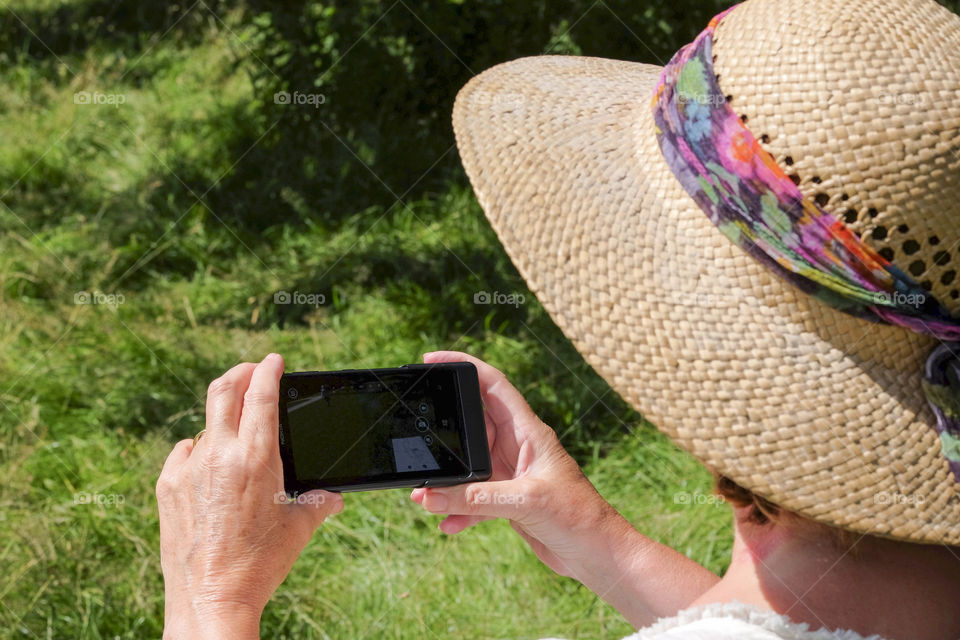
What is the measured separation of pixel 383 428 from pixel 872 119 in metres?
1.12

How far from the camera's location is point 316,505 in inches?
70.6

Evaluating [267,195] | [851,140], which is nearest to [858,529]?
[851,140]

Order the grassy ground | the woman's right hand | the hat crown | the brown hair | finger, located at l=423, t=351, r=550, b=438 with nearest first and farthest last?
the hat crown → the brown hair → the woman's right hand → finger, located at l=423, t=351, r=550, b=438 → the grassy ground

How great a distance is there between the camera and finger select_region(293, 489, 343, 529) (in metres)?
1.77

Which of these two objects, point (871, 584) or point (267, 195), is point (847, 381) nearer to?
point (871, 584)

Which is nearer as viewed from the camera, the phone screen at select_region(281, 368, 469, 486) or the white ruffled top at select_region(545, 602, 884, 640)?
the white ruffled top at select_region(545, 602, 884, 640)

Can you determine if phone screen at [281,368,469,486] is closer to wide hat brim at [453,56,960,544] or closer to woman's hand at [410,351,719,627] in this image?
woman's hand at [410,351,719,627]

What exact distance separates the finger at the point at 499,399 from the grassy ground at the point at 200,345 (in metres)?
1.15

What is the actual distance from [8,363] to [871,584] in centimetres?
343

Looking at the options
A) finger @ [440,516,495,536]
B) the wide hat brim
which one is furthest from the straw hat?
finger @ [440,516,495,536]

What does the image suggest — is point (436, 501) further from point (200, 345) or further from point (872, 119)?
point (200, 345)

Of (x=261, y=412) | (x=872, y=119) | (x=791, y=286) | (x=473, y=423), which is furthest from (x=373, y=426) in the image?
(x=872, y=119)

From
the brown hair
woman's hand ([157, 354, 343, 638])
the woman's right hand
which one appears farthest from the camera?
the woman's right hand

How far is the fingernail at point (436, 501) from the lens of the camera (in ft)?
6.09
